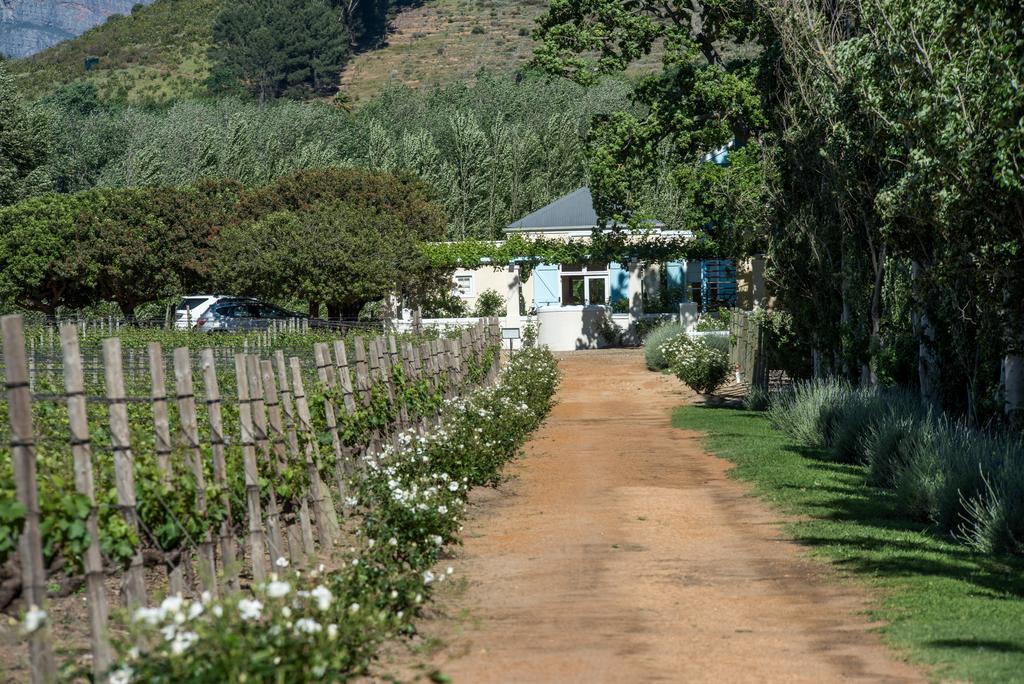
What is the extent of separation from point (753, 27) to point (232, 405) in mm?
22678

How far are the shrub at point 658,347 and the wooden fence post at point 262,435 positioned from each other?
89.6 ft

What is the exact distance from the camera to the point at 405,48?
135875 millimetres

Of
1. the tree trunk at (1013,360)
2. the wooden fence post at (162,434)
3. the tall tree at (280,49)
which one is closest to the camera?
the wooden fence post at (162,434)

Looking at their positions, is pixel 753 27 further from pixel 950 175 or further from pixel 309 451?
pixel 309 451

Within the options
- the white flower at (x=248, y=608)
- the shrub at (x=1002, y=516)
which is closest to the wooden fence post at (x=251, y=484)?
the white flower at (x=248, y=608)

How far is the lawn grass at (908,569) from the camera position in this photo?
29.7ft

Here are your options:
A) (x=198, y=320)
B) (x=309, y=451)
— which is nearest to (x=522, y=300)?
(x=198, y=320)

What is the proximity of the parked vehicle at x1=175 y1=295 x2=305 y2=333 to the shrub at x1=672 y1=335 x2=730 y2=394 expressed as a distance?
1404cm

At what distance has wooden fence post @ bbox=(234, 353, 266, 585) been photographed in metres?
10.3

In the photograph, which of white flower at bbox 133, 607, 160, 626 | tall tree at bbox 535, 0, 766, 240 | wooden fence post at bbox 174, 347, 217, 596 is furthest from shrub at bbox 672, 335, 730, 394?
white flower at bbox 133, 607, 160, 626

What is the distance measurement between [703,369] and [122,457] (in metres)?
25.3

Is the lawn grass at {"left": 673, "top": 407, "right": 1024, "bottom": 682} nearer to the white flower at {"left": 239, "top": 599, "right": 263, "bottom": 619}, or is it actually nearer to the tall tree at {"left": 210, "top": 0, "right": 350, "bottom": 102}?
the white flower at {"left": 239, "top": 599, "right": 263, "bottom": 619}

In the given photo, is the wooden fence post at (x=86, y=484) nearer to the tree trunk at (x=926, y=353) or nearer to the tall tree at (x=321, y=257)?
the tree trunk at (x=926, y=353)

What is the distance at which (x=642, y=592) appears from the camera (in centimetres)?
1119
